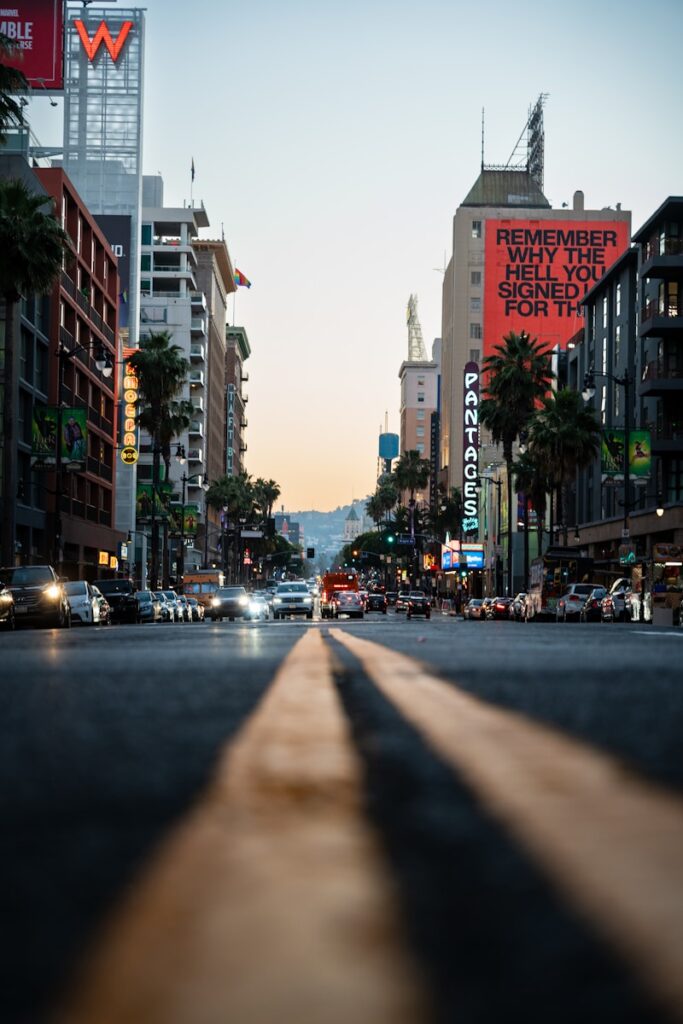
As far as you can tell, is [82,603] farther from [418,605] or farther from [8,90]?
[418,605]

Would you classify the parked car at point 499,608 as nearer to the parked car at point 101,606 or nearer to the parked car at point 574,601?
the parked car at point 574,601

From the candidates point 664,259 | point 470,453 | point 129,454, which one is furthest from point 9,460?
point 470,453

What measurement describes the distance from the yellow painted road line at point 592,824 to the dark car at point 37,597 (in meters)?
36.0

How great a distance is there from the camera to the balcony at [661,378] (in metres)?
68.2

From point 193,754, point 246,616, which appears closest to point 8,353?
point 246,616

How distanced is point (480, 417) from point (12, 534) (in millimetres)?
44241

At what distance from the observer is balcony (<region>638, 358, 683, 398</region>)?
68188 mm

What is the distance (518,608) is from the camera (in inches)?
2864

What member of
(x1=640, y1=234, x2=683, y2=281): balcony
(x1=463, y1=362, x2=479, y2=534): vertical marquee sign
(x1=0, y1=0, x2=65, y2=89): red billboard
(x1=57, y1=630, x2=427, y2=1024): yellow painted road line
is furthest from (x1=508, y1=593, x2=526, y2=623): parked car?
(x1=57, y1=630, x2=427, y2=1024): yellow painted road line

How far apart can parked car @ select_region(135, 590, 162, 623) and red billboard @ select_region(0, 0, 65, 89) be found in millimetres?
43530

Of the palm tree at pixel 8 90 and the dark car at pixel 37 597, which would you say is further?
the palm tree at pixel 8 90

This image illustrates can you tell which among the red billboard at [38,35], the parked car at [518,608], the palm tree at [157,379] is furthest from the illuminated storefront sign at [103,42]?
the parked car at [518,608]

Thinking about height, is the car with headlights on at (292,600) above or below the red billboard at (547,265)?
below

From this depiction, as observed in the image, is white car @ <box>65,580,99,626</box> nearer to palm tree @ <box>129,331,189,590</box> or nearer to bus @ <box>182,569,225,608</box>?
Result: palm tree @ <box>129,331,189,590</box>
